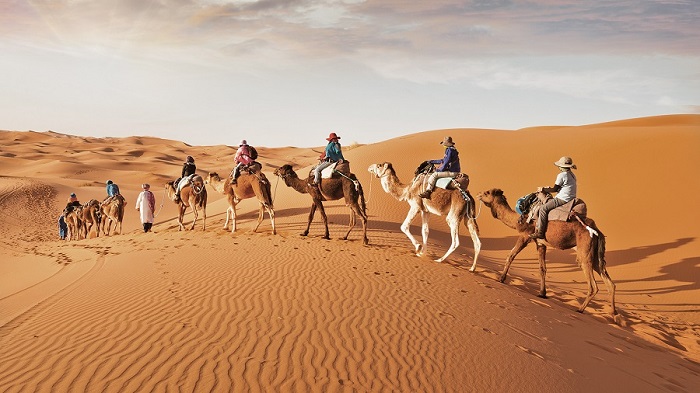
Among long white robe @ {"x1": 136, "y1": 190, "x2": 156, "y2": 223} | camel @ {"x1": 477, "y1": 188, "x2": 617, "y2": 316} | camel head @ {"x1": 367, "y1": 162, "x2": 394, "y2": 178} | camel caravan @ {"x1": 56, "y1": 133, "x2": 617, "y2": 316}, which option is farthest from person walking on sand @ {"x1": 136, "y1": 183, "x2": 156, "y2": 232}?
camel @ {"x1": 477, "y1": 188, "x2": 617, "y2": 316}

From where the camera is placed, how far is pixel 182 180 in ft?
57.8

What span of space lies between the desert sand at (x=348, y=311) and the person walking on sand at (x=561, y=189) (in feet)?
5.89

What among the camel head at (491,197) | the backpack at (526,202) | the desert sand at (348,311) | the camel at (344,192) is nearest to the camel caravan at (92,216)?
the desert sand at (348,311)

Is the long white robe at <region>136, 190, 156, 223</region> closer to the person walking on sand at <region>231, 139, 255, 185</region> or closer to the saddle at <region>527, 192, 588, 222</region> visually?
the person walking on sand at <region>231, 139, 255, 185</region>

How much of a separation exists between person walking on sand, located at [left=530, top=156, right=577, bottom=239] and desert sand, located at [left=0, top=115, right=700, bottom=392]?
5.89 feet

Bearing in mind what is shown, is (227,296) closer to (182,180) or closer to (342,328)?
(342,328)

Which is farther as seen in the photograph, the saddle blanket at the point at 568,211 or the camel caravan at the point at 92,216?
the camel caravan at the point at 92,216

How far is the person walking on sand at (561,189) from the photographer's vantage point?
Answer: 9883 mm

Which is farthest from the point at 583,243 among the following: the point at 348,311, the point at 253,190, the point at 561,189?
the point at 253,190

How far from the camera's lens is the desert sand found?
17.2 feet

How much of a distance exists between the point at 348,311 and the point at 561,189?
5.73m

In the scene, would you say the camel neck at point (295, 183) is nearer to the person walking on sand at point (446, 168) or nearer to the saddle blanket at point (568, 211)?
the person walking on sand at point (446, 168)

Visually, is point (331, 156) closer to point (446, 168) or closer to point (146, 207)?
point (446, 168)

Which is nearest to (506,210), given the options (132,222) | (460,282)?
(460,282)
